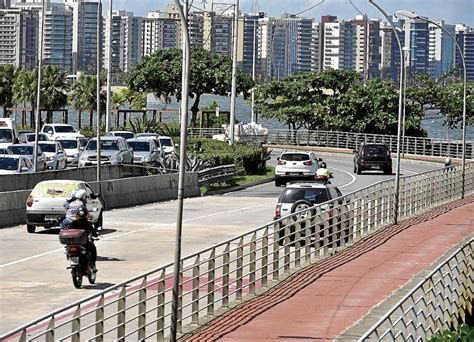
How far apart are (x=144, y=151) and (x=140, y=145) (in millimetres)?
609

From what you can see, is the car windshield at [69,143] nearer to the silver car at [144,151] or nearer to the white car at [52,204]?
the silver car at [144,151]

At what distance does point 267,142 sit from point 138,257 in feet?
243

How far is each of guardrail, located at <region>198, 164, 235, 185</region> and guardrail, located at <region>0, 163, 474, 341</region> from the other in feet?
42.6

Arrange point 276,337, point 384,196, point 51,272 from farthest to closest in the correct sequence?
point 384,196
point 51,272
point 276,337

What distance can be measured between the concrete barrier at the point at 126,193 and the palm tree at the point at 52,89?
63.6 metres

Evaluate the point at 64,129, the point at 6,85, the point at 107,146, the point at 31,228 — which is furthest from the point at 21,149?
the point at 6,85

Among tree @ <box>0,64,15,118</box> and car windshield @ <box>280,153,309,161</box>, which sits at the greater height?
tree @ <box>0,64,15,118</box>

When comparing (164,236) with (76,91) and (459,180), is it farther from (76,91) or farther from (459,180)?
(76,91)

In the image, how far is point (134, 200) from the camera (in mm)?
47438

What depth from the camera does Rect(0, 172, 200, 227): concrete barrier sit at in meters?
37.7

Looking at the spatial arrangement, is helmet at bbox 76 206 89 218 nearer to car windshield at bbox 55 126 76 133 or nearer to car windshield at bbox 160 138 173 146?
car windshield at bbox 160 138 173 146

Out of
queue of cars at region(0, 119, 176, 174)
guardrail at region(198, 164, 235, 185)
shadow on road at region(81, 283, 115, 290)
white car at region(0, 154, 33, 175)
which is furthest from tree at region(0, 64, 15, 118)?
shadow on road at region(81, 283, 115, 290)

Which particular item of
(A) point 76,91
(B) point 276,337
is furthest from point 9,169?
(A) point 76,91

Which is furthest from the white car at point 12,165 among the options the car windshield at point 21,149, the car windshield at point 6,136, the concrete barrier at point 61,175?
the car windshield at point 6,136
